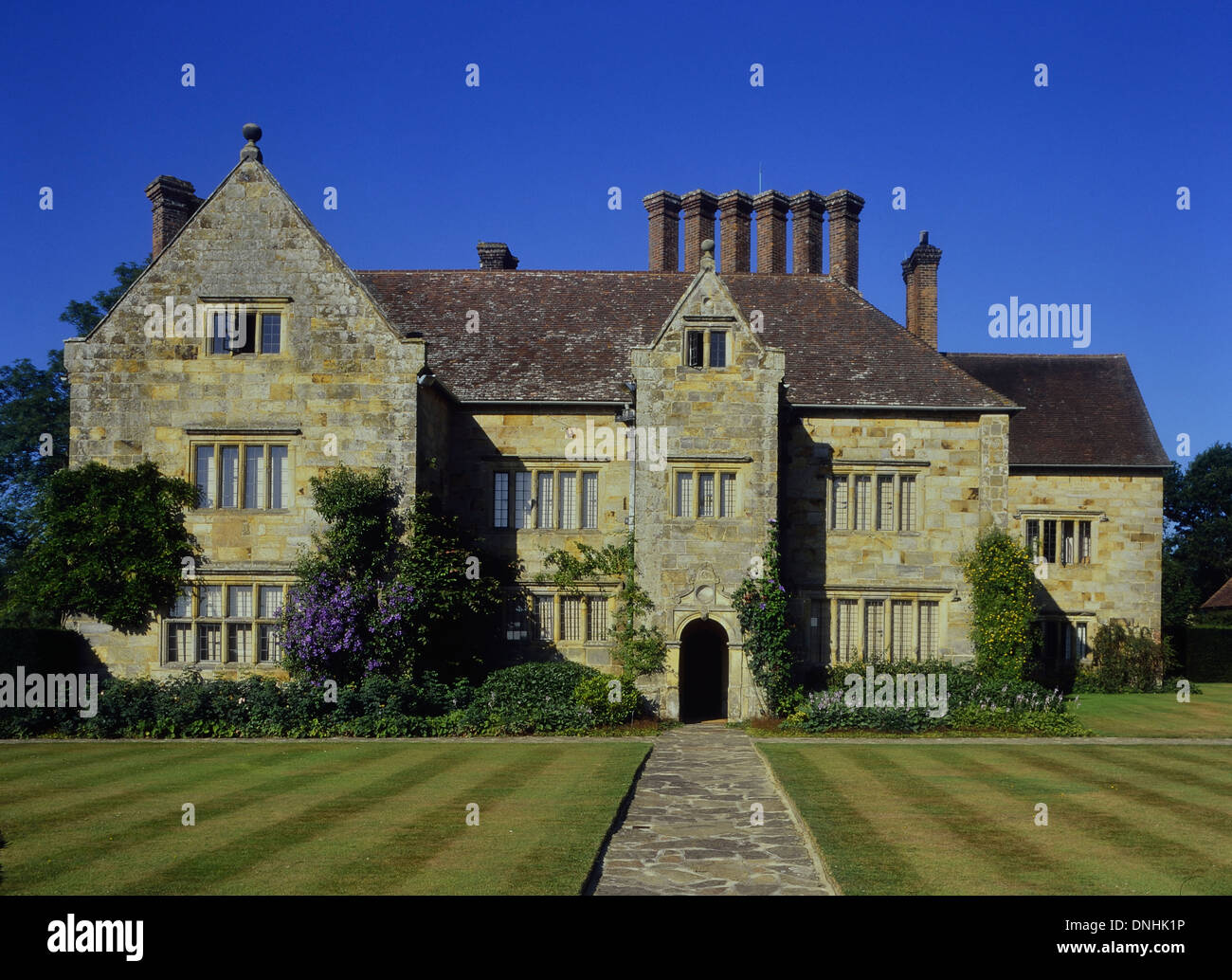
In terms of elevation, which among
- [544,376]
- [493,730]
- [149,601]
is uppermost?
[544,376]

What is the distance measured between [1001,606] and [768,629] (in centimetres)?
634

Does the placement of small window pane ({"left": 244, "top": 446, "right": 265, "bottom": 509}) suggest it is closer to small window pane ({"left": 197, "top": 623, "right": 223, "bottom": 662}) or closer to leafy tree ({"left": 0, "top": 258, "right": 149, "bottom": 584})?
small window pane ({"left": 197, "top": 623, "right": 223, "bottom": 662})

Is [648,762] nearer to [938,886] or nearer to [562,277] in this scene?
[938,886]

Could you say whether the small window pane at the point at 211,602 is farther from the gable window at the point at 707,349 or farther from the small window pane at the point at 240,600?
the gable window at the point at 707,349

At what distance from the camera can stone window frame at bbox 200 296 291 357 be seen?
24.4 m

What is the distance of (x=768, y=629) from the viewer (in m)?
24.7

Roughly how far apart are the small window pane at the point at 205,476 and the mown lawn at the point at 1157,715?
752 inches

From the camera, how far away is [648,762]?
18.9 m

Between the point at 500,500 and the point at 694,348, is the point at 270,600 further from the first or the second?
the point at 694,348

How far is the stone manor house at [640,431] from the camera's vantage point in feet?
79.7

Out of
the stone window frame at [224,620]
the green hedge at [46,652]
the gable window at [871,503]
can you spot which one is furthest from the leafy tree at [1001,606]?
the green hedge at [46,652]
